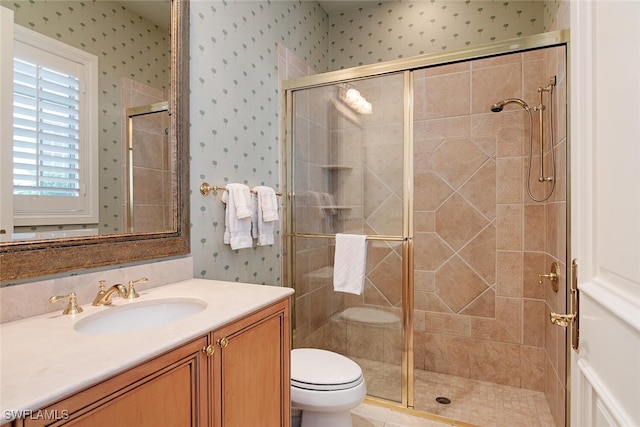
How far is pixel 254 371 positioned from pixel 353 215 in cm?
120

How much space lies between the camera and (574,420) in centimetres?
87

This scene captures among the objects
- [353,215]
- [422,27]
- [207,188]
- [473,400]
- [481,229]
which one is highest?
[422,27]

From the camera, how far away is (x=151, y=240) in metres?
1.31

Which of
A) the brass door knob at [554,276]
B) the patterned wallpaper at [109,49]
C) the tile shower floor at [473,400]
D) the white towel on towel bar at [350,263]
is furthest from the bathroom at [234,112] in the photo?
the brass door knob at [554,276]

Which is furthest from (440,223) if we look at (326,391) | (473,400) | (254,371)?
(254,371)

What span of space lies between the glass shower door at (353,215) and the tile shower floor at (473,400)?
12 mm

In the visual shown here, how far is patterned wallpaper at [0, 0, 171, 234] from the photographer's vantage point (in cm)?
107

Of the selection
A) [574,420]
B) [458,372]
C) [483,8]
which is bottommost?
[458,372]

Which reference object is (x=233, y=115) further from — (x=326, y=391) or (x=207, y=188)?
(x=326, y=391)

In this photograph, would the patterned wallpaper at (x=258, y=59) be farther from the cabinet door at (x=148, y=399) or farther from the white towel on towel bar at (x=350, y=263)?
the cabinet door at (x=148, y=399)

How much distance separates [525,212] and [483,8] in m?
1.53

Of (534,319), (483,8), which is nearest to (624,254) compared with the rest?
(534,319)

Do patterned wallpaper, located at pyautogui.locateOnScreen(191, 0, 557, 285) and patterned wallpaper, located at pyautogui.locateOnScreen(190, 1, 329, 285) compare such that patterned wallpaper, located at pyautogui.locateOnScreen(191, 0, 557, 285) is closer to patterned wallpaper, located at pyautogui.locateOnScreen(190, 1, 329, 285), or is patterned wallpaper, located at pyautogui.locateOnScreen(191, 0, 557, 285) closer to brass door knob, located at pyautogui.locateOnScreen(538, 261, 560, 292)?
patterned wallpaper, located at pyautogui.locateOnScreen(190, 1, 329, 285)

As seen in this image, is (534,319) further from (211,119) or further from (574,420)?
(211,119)
